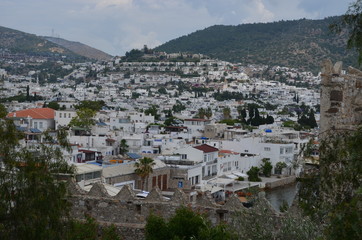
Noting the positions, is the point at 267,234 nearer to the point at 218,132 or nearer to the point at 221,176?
the point at 221,176

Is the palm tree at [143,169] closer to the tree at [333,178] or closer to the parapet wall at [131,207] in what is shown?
the parapet wall at [131,207]

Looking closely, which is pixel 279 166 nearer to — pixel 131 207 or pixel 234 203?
pixel 131 207

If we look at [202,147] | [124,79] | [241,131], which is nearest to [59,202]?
[202,147]

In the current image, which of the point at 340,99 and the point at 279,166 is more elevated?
the point at 340,99

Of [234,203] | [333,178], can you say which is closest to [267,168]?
[234,203]

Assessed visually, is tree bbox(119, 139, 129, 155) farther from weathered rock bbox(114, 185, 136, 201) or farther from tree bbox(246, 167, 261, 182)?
weathered rock bbox(114, 185, 136, 201)

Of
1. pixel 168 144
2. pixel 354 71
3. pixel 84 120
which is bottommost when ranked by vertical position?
pixel 168 144
